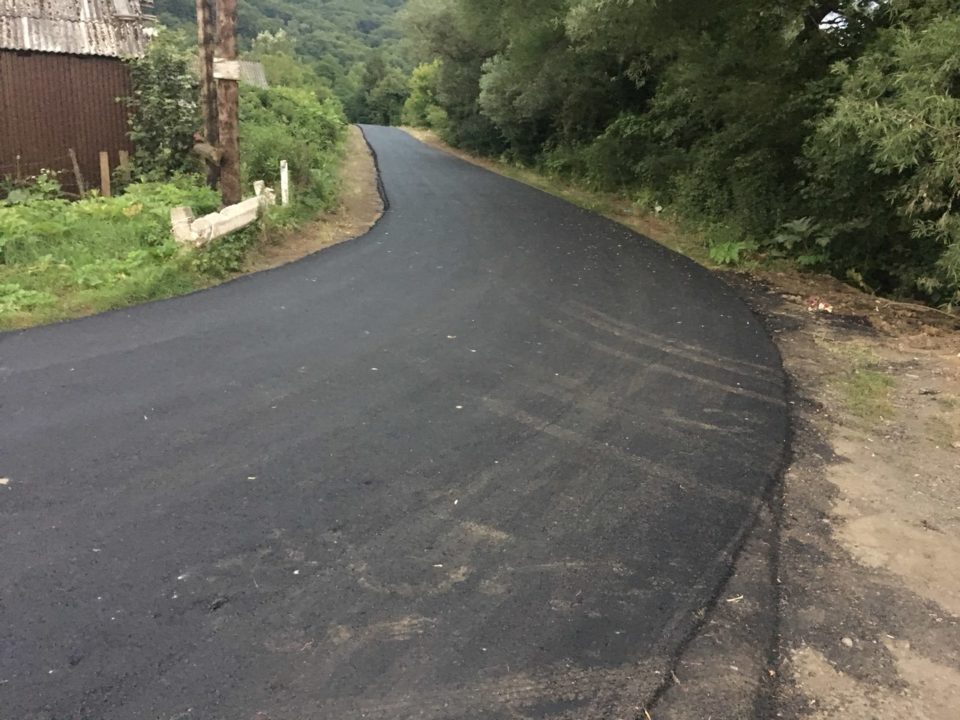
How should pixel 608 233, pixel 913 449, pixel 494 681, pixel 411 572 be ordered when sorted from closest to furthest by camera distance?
pixel 494 681 < pixel 411 572 < pixel 913 449 < pixel 608 233

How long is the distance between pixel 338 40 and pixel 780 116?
371 ft

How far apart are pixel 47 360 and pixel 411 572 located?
4.23 m

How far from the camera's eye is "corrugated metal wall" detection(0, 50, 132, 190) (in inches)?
584

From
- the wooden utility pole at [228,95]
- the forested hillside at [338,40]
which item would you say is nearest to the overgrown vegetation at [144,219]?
the wooden utility pole at [228,95]

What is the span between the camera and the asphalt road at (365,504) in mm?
2896

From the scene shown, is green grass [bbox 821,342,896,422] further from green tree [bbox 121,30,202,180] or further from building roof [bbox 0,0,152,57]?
building roof [bbox 0,0,152,57]

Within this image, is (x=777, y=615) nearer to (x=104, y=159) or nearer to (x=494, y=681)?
(x=494, y=681)

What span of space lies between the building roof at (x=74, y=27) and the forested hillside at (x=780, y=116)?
26.4 ft

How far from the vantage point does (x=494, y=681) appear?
2895 millimetres

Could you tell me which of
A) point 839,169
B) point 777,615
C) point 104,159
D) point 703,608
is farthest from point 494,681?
point 104,159

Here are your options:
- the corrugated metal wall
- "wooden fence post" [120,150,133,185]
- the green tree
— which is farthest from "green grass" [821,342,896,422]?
the corrugated metal wall

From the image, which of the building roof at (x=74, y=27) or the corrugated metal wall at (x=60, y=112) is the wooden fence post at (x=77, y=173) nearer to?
the corrugated metal wall at (x=60, y=112)

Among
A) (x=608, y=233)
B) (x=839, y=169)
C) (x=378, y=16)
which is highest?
(x=378, y=16)

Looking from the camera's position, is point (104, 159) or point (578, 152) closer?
point (104, 159)
